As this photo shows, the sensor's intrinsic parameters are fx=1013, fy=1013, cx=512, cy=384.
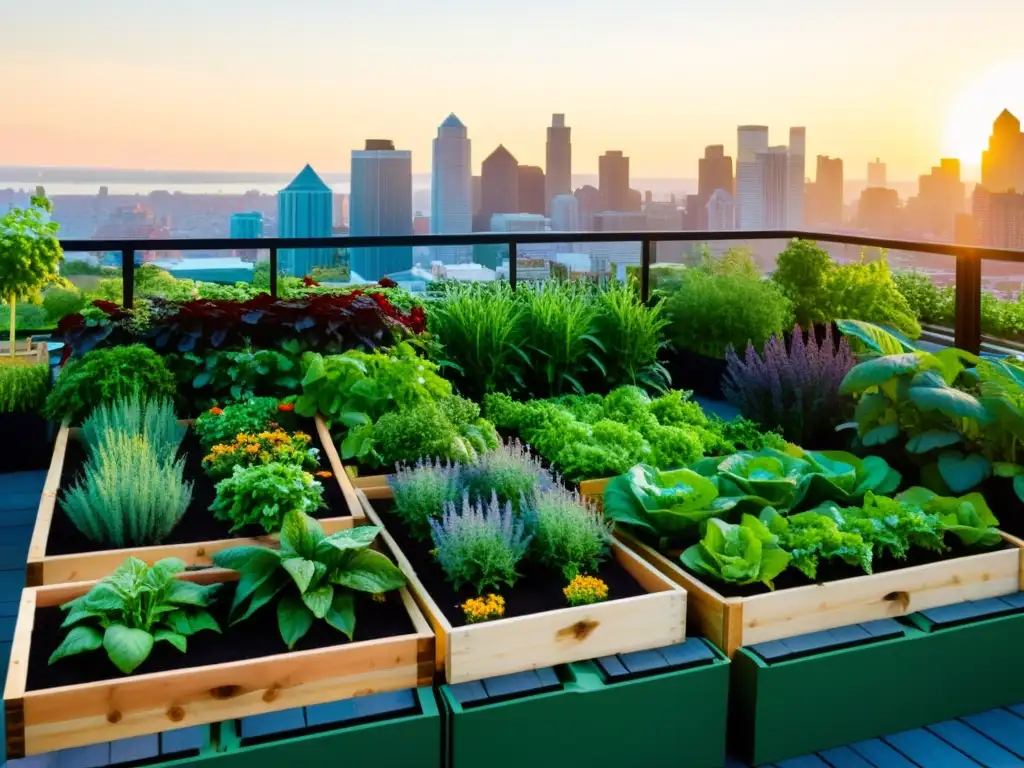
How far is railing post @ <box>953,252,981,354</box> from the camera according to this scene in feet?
19.7

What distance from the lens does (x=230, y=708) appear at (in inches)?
91.0

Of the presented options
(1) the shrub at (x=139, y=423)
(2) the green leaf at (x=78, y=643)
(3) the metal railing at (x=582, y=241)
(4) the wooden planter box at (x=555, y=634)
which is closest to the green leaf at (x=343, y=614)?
(4) the wooden planter box at (x=555, y=634)

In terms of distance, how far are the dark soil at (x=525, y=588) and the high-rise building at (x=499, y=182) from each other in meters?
8.01

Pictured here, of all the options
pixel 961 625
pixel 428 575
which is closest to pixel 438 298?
pixel 428 575

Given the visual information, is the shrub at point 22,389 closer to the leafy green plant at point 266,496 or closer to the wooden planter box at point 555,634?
the leafy green plant at point 266,496

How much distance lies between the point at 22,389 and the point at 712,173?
7809 mm

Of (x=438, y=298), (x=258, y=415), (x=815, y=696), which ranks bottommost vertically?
(x=815, y=696)

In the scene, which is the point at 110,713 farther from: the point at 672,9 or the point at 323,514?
the point at 672,9

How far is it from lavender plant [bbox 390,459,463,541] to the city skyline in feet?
19.9

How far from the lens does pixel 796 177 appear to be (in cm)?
951

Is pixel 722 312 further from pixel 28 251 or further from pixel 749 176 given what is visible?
pixel 28 251

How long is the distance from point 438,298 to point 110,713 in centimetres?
426

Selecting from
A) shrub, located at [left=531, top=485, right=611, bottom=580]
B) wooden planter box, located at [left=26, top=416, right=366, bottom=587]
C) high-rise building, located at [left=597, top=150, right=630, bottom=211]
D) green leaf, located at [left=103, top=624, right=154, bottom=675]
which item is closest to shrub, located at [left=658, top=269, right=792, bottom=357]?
high-rise building, located at [left=597, top=150, right=630, bottom=211]

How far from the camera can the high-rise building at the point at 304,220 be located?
6.55 meters
